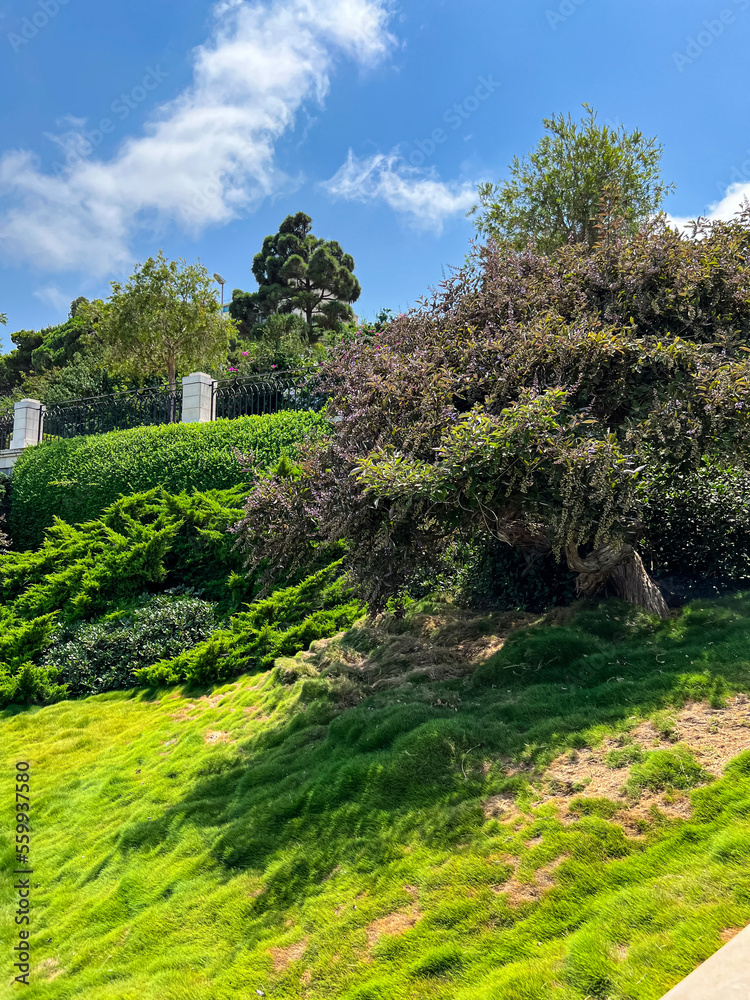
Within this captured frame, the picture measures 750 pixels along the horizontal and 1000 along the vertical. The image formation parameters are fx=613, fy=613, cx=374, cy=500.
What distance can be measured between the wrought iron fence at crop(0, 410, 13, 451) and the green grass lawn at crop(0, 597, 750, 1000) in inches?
546

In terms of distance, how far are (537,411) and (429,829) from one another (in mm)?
2947

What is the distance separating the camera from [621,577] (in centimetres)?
672

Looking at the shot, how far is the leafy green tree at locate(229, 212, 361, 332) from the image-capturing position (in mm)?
34812

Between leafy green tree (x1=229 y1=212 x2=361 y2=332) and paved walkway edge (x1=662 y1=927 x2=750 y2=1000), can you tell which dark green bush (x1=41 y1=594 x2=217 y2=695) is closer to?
paved walkway edge (x1=662 y1=927 x2=750 y2=1000)

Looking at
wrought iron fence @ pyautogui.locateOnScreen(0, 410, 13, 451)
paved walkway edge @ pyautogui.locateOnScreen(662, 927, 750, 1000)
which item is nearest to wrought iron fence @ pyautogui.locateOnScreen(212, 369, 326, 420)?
wrought iron fence @ pyautogui.locateOnScreen(0, 410, 13, 451)

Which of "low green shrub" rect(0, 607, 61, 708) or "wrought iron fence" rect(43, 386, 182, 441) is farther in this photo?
"wrought iron fence" rect(43, 386, 182, 441)

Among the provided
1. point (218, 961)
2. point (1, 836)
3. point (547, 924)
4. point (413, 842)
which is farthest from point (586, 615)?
point (1, 836)

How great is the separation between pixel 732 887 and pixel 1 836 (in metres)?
6.29

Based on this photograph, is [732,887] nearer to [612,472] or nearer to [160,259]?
[612,472]

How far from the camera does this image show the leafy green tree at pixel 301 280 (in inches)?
1371

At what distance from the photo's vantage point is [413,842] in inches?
151

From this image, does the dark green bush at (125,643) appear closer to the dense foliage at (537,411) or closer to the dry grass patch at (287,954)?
the dense foliage at (537,411)

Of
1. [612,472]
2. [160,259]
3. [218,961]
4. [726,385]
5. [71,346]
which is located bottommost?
[218,961]

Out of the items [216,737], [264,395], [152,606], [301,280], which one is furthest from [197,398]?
[301,280]
